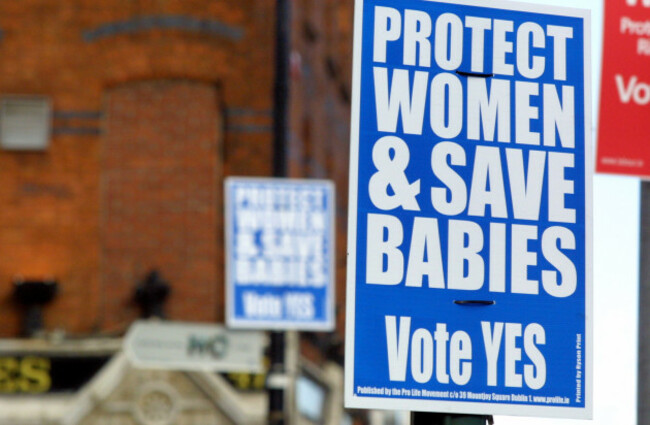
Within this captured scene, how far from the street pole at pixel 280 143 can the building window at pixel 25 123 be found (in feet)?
27.4

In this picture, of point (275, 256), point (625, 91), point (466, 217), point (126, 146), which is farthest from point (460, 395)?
point (126, 146)

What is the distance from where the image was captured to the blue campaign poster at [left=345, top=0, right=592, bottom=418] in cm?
601

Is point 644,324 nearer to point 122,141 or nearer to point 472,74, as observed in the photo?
point 472,74

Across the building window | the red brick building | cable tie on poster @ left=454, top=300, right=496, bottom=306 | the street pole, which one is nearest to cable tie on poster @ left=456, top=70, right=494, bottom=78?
cable tie on poster @ left=454, top=300, right=496, bottom=306

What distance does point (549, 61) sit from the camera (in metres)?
6.34

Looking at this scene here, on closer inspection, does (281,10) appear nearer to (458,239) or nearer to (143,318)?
(143,318)

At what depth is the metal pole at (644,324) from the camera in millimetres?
8266

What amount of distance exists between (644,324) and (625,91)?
1206mm

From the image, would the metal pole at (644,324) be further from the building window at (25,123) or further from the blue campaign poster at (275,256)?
the building window at (25,123)

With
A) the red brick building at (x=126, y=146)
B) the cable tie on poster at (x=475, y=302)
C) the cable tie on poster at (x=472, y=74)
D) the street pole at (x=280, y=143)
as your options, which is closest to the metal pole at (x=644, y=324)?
the cable tie on poster at (x=475, y=302)

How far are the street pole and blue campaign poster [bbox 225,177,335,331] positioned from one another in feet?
2.18

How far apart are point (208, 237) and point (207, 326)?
2.61 metres

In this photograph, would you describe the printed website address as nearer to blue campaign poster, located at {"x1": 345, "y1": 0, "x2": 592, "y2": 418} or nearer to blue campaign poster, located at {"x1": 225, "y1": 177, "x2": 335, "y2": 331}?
blue campaign poster, located at {"x1": 345, "y1": 0, "x2": 592, "y2": 418}

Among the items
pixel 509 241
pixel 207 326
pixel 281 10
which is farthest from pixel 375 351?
pixel 207 326
